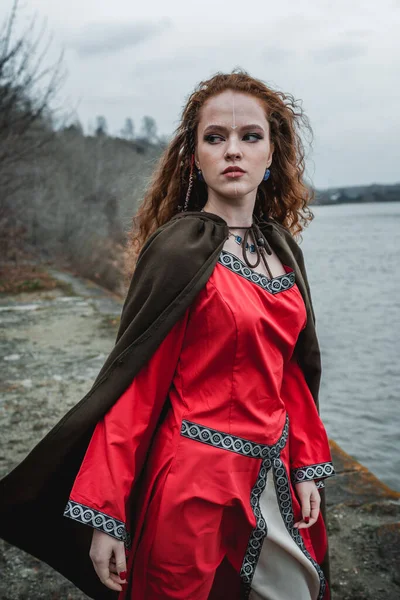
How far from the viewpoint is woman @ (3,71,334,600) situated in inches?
57.7

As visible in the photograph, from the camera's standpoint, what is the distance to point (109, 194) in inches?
1038

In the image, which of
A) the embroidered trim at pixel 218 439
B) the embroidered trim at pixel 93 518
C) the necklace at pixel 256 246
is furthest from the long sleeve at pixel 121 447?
the necklace at pixel 256 246

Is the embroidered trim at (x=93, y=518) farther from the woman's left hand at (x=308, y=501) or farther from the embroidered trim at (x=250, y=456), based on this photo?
the woman's left hand at (x=308, y=501)

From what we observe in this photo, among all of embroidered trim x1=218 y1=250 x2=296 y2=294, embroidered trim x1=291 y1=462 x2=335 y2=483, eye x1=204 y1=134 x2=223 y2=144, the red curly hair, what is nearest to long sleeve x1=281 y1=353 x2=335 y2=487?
embroidered trim x1=291 y1=462 x2=335 y2=483

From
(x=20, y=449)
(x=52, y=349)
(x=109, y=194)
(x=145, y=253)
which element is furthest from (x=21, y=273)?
(x=109, y=194)

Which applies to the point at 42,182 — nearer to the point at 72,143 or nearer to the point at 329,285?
the point at 72,143

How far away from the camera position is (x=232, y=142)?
1.67 metres

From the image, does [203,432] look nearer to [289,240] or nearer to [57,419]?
[289,240]

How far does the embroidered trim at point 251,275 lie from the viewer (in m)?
1.62

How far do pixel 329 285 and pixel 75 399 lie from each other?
43.0 ft

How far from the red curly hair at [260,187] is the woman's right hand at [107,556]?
42.0 inches

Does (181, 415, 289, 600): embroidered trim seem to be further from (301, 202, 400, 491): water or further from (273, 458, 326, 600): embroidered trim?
(301, 202, 400, 491): water

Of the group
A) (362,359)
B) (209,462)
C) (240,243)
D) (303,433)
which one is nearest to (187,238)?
(240,243)

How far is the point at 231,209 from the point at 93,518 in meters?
0.99
